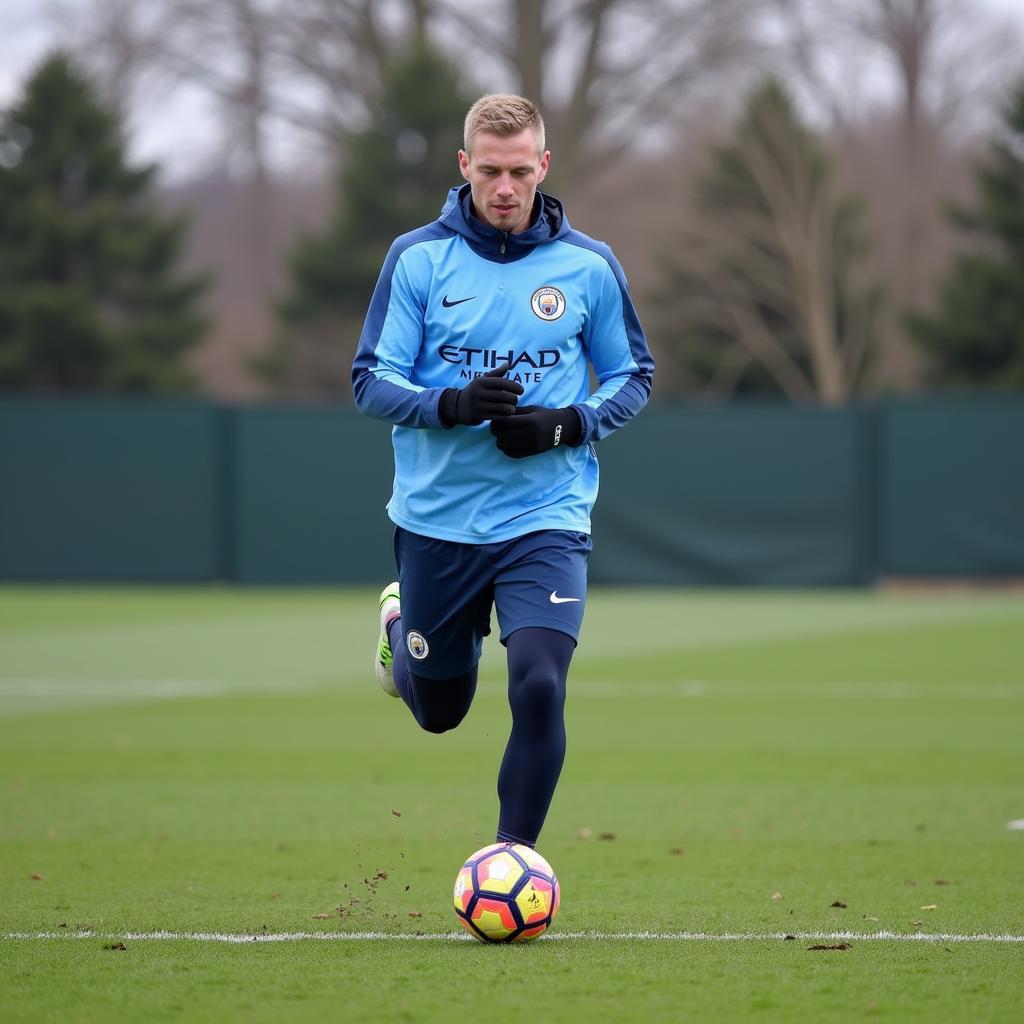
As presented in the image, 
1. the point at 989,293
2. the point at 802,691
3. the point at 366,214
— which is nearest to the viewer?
the point at 802,691

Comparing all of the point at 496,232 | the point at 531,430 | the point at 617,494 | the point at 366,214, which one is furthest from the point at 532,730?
the point at 366,214

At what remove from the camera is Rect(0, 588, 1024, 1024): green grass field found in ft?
15.3

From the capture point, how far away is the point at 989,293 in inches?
1227

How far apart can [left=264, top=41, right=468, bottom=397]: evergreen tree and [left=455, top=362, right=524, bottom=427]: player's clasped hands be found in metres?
29.7

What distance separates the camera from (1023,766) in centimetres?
960

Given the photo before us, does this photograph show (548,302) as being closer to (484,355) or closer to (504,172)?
(484,355)

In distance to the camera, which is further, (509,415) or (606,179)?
(606,179)

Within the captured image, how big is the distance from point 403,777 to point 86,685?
517cm

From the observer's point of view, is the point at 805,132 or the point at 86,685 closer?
the point at 86,685

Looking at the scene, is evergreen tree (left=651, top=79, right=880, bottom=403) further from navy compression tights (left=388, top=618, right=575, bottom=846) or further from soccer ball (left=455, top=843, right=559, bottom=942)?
soccer ball (left=455, top=843, right=559, bottom=942)

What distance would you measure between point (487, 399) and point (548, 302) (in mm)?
501

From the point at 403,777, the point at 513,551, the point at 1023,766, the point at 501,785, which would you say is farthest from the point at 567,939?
the point at 1023,766

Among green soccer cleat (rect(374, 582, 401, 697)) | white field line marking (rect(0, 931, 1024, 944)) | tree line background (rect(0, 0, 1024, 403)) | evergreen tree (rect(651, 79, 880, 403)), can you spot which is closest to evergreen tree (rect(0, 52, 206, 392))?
tree line background (rect(0, 0, 1024, 403))

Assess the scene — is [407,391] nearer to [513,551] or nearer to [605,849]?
[513,551]
